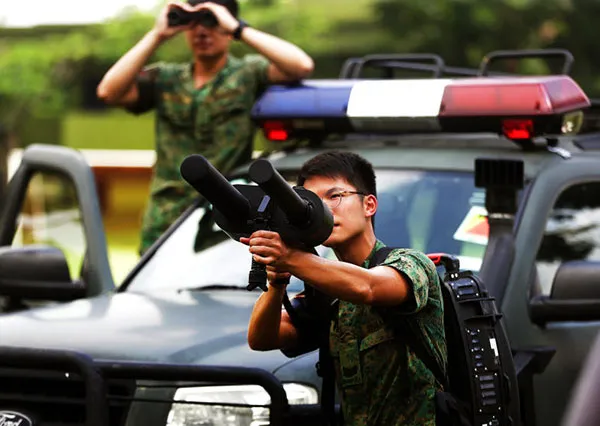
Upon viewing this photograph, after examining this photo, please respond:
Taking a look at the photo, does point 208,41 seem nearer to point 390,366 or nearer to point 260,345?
point 260,345

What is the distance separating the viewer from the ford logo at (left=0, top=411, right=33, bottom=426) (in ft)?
13.8

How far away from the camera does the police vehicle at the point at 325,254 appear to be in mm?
4051

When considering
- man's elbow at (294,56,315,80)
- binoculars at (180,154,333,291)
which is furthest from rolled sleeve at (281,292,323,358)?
man's elbow at (294,56,315,80)

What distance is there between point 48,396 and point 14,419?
12 centimetres

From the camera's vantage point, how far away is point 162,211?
6.16 metres

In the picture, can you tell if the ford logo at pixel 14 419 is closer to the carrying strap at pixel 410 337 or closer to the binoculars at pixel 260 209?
the carrying strap at pixel 410 337

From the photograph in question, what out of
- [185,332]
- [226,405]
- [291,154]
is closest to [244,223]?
[226,405]

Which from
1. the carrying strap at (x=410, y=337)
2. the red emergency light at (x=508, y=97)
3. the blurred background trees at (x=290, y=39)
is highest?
the red emergency light at (x=508, y=97)

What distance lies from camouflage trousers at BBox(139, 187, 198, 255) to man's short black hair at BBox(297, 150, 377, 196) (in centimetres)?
251

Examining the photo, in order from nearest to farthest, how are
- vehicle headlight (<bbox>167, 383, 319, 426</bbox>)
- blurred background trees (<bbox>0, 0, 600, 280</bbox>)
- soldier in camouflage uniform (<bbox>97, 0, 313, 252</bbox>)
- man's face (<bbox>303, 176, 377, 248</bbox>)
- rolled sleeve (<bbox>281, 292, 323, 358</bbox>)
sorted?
man's face (<bbox>303, 176, 377, 248</bbox>)
rolled sleeve (<bbox>281, 292, 323, 358</bbox>)
vehicle headlight (<bbox>167, 383, 319, 426</bbox>)
soldier in camouflage uniform (<bbox>97, 0, 313, 252</bbox>)
blurred background trees (<bbox>0, 0, 600, 280</bbox>)

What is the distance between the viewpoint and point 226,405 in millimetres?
3965

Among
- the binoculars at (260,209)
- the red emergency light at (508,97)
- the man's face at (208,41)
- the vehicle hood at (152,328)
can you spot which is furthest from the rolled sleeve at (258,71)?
the binoculars at (260,209)

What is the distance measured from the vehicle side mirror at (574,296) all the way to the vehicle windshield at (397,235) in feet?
1.04

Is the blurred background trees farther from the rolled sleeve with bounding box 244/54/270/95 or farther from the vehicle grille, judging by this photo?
the vehicle grille
